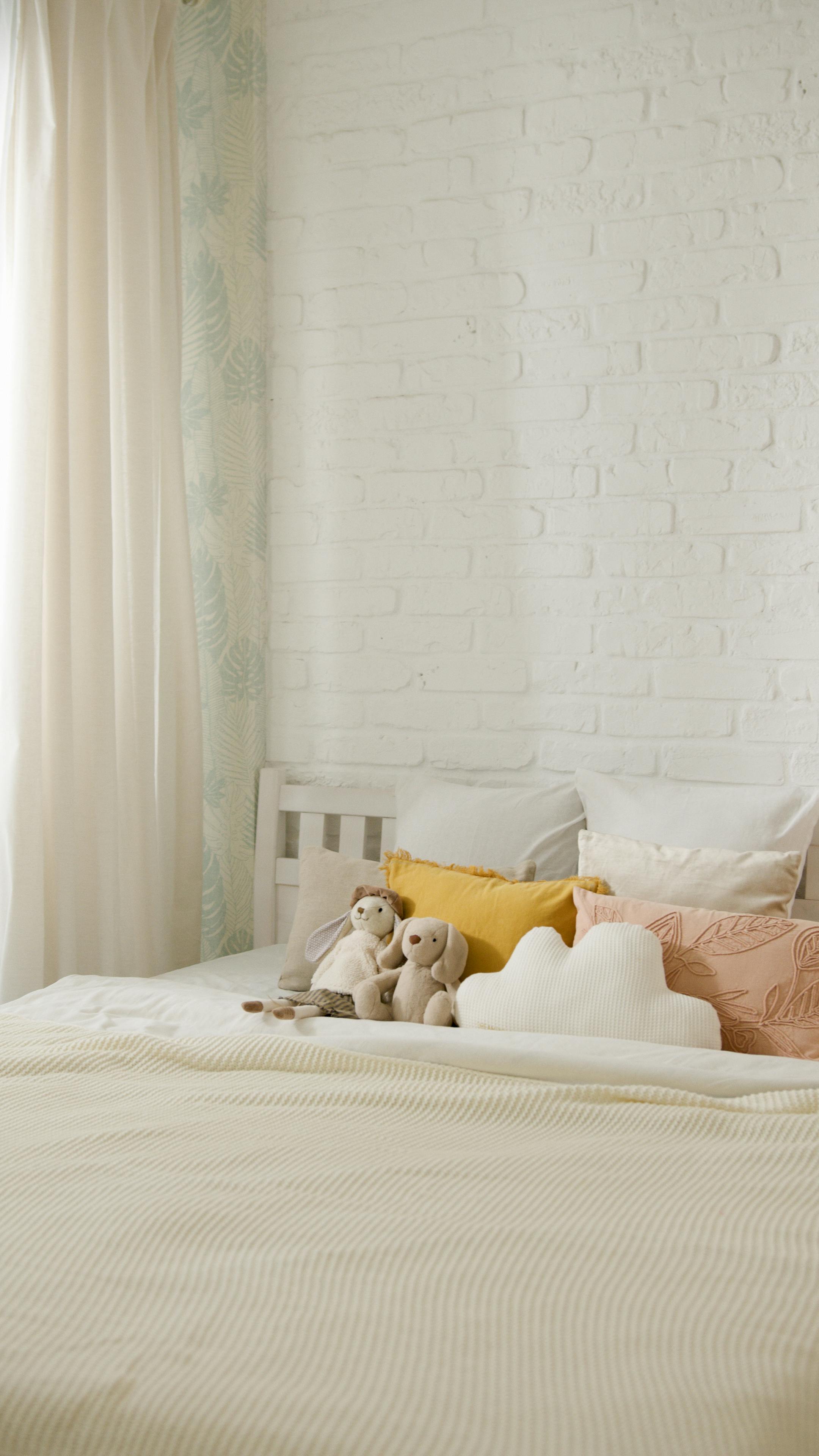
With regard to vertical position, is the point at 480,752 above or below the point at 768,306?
below

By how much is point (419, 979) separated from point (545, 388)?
4.04 feet

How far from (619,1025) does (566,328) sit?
1.41 m

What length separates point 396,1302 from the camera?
2.96 ft

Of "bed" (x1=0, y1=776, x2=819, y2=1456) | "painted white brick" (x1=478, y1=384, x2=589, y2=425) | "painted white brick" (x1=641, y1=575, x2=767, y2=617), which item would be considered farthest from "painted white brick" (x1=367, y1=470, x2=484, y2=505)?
"bed" (x1=0, y1=776, x2=819, y2=1456)

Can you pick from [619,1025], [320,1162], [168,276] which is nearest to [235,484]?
[168,276]

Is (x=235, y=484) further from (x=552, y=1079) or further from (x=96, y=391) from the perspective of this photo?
(x=552, y=1079)

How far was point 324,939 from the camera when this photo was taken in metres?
2.03

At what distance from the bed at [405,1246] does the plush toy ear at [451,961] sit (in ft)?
0.67

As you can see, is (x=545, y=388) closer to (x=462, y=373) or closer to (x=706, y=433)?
(x=462, y=373)

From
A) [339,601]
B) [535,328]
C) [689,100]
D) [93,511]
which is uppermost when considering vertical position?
[689,100]

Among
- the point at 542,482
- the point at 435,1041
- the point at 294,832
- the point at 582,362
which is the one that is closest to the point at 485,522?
the point at 542,482

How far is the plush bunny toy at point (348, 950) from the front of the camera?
1844mm

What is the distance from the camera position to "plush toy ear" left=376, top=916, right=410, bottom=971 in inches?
73.7

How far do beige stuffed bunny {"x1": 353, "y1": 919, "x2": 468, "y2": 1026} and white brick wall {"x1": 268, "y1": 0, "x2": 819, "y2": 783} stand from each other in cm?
64
